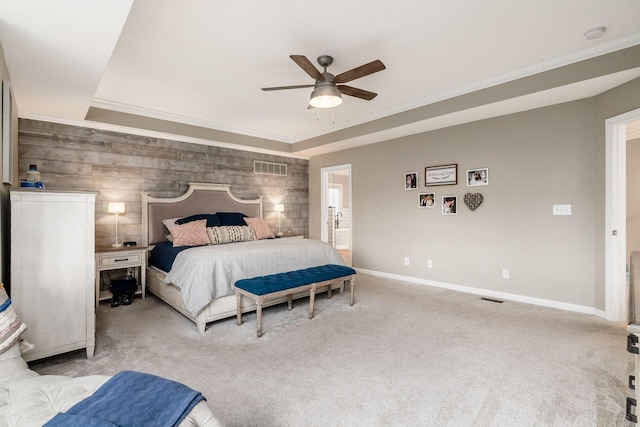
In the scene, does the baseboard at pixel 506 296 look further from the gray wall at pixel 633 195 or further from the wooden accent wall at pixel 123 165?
the wooden accent wall at pixel 123 165

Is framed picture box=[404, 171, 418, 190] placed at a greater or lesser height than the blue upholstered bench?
greater

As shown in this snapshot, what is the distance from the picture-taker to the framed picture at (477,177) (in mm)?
4199

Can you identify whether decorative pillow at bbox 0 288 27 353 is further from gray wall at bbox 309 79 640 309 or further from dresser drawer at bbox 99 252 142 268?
gray wall at bbox 309 79 640 309

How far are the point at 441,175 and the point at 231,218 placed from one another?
3.42 metres

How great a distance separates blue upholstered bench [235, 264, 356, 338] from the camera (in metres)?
2.92

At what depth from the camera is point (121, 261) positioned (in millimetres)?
3959

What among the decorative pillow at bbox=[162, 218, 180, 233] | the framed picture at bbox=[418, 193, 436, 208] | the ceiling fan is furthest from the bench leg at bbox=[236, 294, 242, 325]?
the framed picture at bbox=[418, 193, 436, 208]

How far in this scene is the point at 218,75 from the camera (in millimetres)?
3371

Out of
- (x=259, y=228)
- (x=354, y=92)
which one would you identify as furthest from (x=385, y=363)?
(x=259, y=228)

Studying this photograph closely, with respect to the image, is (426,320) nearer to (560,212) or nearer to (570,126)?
(560,212)

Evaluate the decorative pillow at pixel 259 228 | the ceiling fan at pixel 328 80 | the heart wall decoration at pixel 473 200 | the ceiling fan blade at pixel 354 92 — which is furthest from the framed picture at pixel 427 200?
the decorative pillow at pixel 259 228

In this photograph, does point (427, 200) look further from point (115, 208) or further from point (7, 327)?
point (7, 327)

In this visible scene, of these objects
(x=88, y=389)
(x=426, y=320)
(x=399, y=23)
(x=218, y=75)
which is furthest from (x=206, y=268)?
(x=399, y=23)

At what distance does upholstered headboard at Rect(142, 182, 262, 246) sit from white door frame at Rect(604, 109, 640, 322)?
16.3ft
